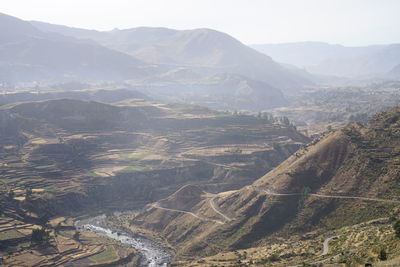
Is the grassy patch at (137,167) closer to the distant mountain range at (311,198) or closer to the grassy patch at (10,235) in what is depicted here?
the distant mountain range at (311,198)

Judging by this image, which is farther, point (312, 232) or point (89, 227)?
point (89, 227)

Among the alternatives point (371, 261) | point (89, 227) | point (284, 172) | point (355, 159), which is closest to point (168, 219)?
point (89, 227)

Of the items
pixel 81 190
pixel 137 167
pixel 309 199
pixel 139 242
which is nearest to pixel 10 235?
pixel 139 242

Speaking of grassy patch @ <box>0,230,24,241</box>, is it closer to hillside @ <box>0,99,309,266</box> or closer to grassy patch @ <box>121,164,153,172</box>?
hillside @ <box>0,99,309,266</box>

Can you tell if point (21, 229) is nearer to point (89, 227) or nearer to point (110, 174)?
point (89, 227)

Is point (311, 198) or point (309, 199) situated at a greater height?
point (311, 198)

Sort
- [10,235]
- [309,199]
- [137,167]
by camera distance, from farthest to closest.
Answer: [137,167] < [10,235] < [309,199]

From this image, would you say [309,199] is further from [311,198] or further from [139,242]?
[139,242]
